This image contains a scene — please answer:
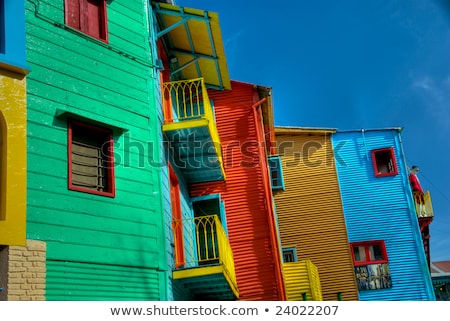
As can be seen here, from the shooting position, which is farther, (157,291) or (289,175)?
(289,175)

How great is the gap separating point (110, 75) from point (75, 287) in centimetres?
348

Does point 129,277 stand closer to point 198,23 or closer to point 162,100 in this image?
point 162,100

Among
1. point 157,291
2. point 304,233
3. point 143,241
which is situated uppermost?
point 304,233

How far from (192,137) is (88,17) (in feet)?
9.99

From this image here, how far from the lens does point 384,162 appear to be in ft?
68.7

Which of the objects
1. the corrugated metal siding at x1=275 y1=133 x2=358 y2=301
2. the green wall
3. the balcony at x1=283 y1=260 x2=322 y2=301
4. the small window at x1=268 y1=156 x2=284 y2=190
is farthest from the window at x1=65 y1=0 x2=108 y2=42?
the corrugated metal siding at x1=275 y1=133 x2=358 y2=301

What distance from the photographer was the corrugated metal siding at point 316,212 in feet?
64.3

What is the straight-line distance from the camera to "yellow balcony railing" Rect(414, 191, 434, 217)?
68.7ft

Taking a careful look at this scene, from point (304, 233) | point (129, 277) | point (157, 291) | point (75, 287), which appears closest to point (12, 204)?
point (75, 287)

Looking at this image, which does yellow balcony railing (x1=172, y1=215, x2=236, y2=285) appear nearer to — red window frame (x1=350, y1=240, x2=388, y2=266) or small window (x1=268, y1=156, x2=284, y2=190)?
small window (x1=268, y1=156, x2=284, y2=190)

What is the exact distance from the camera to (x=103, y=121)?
9.15 metres

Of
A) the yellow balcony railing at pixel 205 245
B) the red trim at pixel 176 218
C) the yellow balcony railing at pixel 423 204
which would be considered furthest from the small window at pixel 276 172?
the yellow balcony railing at pixel 423 204

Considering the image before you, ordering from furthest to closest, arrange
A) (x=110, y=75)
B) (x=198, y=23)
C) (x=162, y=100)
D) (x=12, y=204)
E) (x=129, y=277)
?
(x=198, y=23) → (x=162, y=100) → (x=110, y=75) → (x=129, y=277) → (x=12, y=204)

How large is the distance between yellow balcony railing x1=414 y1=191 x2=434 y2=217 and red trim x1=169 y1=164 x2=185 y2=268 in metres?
11.6
